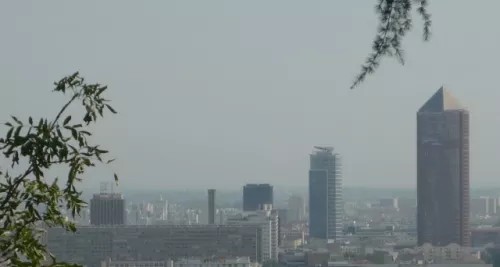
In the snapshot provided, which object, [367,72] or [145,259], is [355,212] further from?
[367,72]

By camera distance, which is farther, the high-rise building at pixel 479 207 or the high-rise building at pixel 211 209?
the high-rise building at pixel 479 207

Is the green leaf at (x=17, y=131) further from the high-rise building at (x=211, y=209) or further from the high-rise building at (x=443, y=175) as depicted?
the high-rise building at (x=211, y=209)

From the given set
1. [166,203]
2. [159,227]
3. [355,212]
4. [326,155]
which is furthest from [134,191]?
[159,227]

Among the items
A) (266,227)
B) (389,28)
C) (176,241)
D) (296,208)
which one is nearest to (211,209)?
(266,227)

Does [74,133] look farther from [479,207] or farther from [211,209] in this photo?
[479,207]

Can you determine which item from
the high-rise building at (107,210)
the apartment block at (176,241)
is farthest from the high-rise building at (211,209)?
the apartment block at (176,241)

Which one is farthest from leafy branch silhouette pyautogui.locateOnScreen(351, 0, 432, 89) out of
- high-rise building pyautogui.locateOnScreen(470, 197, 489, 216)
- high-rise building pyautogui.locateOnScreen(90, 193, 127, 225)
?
high-rise building pyautogui.locateOnScreen(470, 197, 489, 216)
